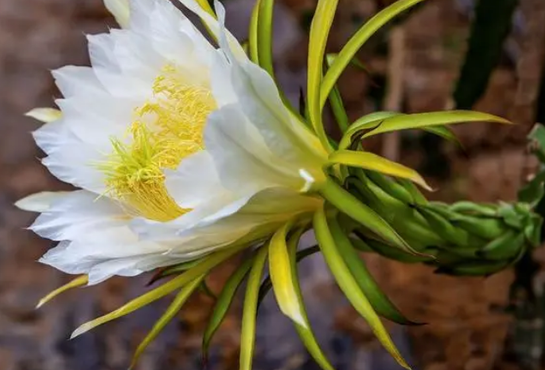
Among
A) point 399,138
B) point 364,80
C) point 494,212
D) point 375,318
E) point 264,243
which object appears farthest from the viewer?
point 364,80

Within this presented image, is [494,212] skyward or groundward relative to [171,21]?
groundward

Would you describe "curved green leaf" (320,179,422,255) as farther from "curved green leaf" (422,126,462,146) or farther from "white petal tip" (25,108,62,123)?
"white petal tip" (25,108,62,123)

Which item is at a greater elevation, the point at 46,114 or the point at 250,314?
the point at 46,114

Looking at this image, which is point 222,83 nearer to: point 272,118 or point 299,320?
point 272,118

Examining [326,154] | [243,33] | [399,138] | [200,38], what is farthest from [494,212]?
[243,33]

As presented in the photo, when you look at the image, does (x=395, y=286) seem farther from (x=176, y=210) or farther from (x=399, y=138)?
(x=176, y=210)

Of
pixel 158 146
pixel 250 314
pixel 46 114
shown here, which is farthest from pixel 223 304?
pixel 46 114
